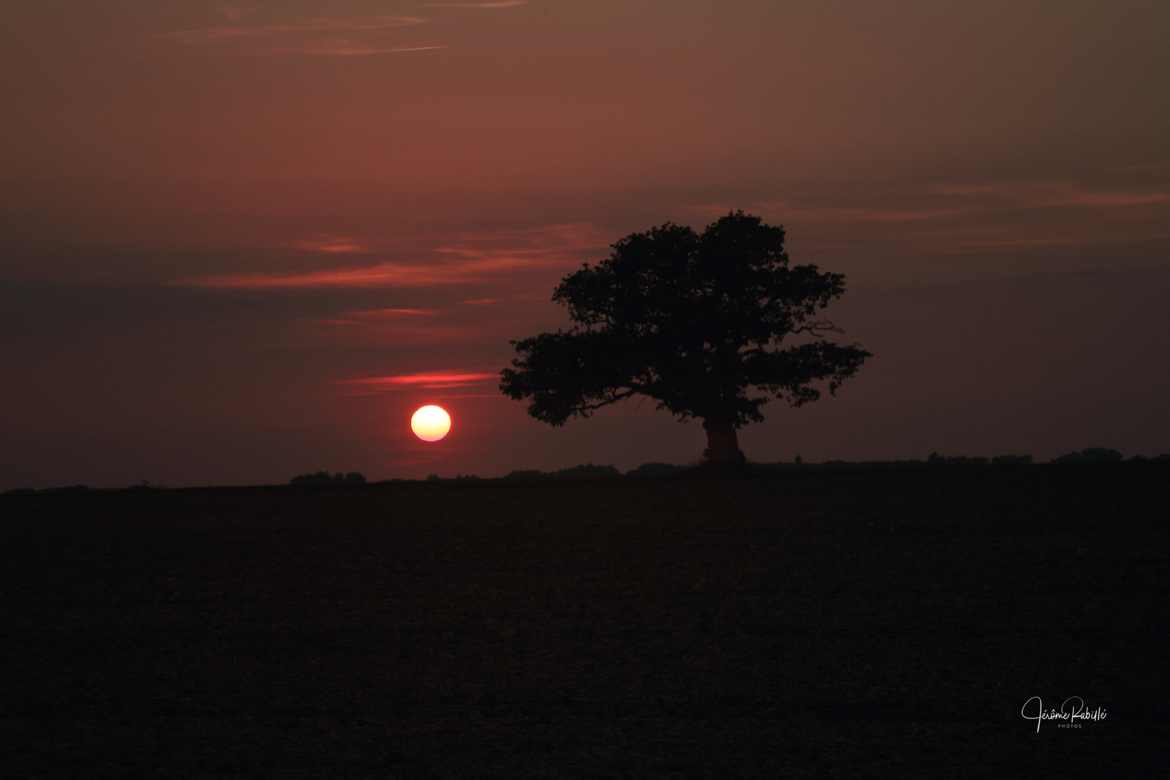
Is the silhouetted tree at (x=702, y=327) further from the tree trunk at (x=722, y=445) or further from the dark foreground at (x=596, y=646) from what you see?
the dark foreground at (x=596, y=646)

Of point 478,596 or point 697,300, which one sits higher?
point 697,300

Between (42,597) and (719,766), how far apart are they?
12152mm

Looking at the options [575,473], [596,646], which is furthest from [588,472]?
[596,646]

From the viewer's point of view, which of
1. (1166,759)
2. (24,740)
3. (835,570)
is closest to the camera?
(1166,759)

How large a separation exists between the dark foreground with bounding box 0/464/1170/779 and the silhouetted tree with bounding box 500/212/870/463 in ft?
65.6

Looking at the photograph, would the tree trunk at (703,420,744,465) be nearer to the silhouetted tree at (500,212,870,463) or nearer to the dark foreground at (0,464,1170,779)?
the silhouetted tree at (500,212,870,463)

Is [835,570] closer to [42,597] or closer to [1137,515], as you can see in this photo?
[1137,515]

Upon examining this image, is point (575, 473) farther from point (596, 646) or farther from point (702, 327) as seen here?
point (596, 646)

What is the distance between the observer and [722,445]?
48.1 metres

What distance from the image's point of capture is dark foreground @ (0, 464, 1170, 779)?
1136 cm

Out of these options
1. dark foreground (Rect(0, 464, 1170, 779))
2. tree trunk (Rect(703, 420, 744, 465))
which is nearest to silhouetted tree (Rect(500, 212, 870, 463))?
tree trunk (Rect(703, 420, 744, 465))

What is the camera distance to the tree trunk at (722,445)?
47.9m

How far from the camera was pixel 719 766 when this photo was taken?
10.9 m

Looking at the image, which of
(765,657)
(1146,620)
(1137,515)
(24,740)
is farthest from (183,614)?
(1137,515)
